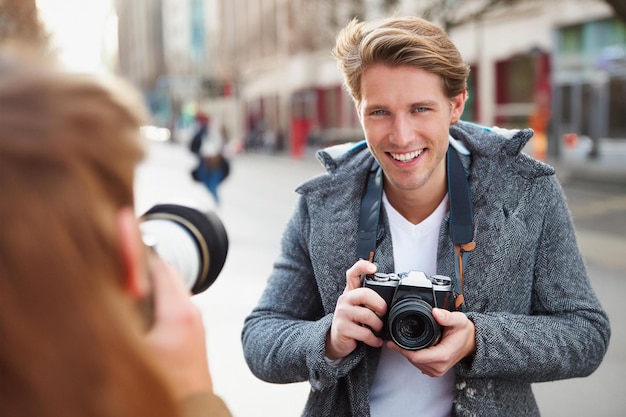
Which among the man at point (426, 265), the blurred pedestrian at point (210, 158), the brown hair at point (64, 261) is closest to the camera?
the brown hair at point (64, 261)

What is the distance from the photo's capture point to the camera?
170 cm

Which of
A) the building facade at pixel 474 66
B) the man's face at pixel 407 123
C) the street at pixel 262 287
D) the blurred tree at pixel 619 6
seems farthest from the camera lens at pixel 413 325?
the blurred tree at pixel 619 6

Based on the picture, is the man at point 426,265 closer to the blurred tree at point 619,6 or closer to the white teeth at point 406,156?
the white teeth at point 406,156

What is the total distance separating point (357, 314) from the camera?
5.81ft

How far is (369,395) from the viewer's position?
1.93 m

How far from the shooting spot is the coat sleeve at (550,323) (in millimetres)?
1792

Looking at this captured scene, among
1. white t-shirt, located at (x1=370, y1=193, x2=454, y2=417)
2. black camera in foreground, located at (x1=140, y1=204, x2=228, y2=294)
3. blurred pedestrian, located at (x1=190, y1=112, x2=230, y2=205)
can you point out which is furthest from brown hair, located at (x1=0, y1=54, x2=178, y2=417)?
blurred pedestrian, located at (x1=190, y1=112, x2=230, y2=205)

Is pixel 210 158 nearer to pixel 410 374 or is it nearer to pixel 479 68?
pixel 410 374

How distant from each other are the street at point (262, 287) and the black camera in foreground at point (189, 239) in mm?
36

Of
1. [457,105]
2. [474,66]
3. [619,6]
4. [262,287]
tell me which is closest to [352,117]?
[474,66]

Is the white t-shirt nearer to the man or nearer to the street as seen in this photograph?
the man

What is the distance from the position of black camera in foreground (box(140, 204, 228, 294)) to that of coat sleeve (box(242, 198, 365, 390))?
695 millimetres

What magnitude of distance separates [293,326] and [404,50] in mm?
751

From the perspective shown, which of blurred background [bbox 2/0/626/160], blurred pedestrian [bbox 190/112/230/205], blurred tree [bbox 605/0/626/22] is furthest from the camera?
blurred background [bbox 2/0/626/160]
